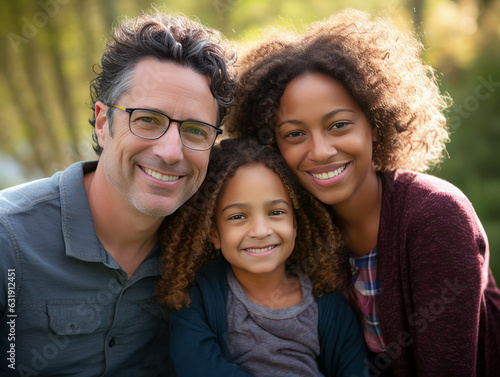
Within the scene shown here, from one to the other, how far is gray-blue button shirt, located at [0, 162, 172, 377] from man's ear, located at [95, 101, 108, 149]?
241 mm

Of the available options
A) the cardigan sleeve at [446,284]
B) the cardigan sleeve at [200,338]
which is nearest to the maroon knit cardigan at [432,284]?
the cardigan sleeve at [446,284]

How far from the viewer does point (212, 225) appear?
8.91 feet

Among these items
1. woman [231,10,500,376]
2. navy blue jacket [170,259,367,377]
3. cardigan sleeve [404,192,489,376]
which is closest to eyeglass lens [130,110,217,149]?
woman [231,10,500,376]

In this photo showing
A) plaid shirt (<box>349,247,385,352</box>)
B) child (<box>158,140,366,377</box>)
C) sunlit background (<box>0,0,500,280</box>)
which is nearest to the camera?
child (<box>158,140,366,377</box>)

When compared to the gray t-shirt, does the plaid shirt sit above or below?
above

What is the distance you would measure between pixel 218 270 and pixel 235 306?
9.9 inches

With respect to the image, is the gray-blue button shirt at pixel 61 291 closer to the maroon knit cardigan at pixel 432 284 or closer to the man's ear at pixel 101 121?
the man's ear at pixel 101 121

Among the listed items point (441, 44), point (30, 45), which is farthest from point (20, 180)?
point (441, 44)

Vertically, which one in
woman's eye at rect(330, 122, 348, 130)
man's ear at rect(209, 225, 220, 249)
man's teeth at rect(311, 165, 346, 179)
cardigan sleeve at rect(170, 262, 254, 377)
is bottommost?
cardigan sleeve at rect(170, 262, 254, 377)

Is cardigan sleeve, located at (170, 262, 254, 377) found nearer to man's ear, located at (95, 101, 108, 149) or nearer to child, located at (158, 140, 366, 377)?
child, located at (158, 140, 366, 377)

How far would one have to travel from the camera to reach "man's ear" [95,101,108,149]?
263 centimetres

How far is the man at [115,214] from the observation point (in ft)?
7.81

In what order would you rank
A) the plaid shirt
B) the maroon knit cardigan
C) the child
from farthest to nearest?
1. the plaid shirt
2. the child
3. the maroon knit cardigan

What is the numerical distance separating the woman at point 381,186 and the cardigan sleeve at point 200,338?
33.6 inches
